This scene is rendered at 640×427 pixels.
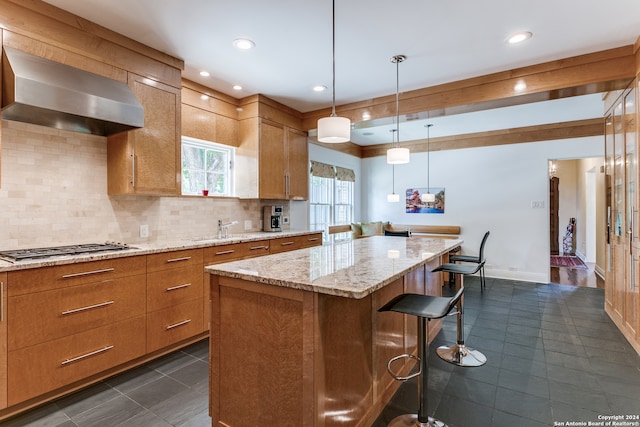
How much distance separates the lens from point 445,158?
6406 mm

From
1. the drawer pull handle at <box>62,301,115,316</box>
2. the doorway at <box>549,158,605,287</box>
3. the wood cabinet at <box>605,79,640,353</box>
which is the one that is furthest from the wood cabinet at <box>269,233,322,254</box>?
the doorway at <box>549,158,605,287</box>

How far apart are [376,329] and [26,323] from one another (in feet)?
7.01

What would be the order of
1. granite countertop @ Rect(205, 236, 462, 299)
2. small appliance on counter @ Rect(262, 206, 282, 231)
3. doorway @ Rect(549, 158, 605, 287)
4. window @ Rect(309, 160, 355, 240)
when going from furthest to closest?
doorway @ Rect(549, 158, 605, 287) < window @ Rect(309, 160, 355, 240) < small appliance on counter @ Rect(262, 206, 282, 231) < granite countertop @ Rect(205, 236, 462, 299)

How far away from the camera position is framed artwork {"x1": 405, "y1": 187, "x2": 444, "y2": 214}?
21.3ft

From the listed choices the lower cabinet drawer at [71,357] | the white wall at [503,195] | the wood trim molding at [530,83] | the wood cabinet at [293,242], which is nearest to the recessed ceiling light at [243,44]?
the wood trim molding at [530,83]

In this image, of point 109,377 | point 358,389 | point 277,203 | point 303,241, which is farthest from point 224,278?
point 277,203

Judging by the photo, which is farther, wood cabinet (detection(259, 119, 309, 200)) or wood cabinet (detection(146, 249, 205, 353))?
wood cabinet (detection(259, 119, 309, 200))

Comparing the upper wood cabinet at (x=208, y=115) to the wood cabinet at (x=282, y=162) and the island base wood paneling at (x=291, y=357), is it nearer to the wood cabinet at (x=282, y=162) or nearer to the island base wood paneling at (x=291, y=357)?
the wood cabinet at (x=282, y=162)

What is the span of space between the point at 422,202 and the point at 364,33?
471 centimetres

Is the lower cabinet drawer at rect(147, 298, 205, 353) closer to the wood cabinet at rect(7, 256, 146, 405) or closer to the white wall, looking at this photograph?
the wood cabinet at rect(7, 256, 146, 405)

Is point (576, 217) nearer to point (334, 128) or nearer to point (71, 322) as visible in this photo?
point (334, 128)

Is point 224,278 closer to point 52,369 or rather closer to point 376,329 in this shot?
point 376,329

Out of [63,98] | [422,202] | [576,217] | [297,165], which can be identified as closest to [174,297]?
[63,98]

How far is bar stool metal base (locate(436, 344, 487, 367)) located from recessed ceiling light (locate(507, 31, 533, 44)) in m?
2.63
